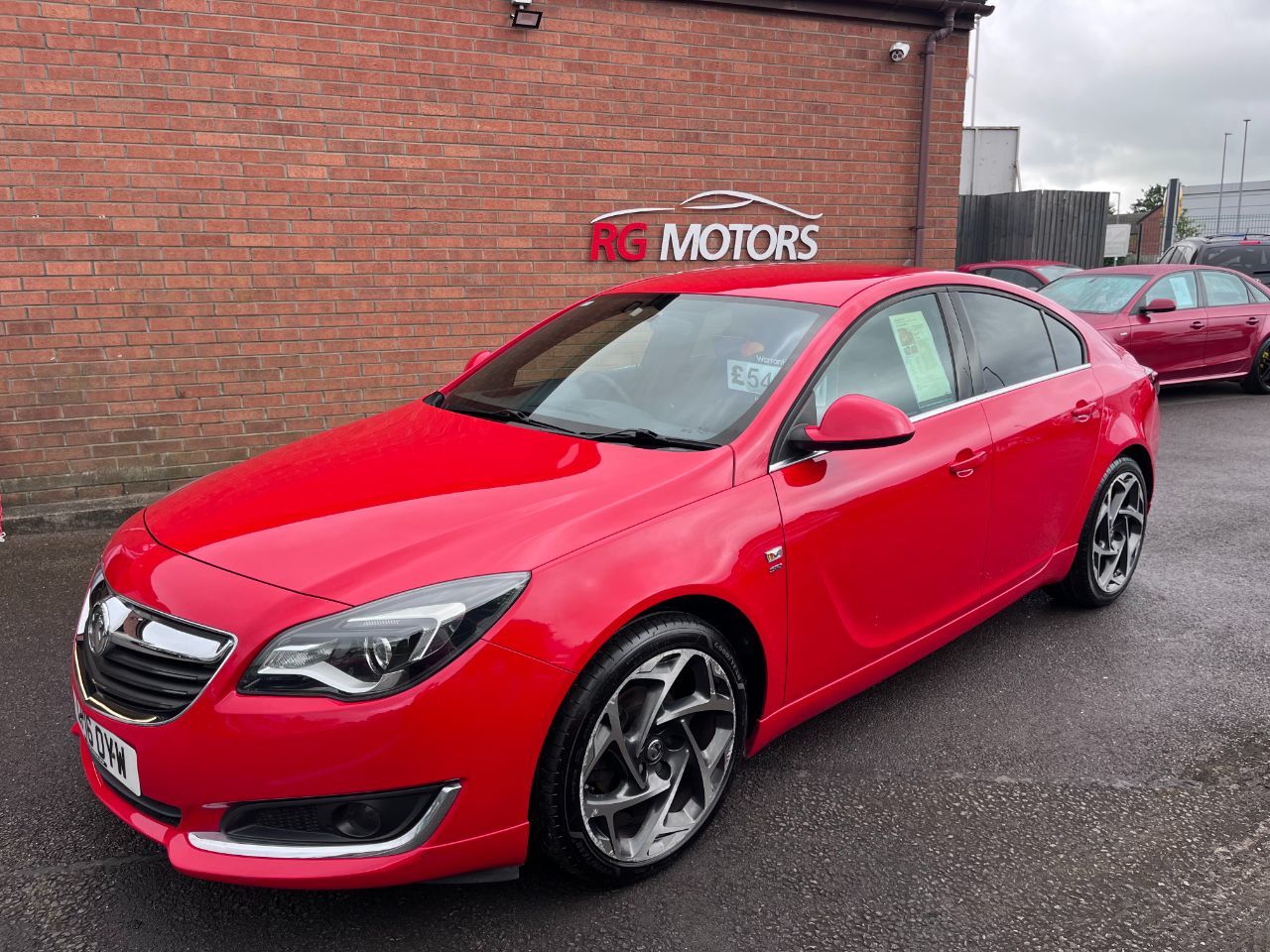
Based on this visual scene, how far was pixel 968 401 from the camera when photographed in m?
3.50

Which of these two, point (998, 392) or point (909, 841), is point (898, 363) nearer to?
point (998, 392)

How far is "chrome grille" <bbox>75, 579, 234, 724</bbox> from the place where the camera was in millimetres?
2172

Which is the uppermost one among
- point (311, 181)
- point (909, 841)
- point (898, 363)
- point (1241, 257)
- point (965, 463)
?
point (1241, 257)

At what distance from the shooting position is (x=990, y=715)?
3.51m

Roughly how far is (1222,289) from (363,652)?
38.2ft

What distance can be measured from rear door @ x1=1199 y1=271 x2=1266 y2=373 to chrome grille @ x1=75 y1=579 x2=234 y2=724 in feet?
37.0

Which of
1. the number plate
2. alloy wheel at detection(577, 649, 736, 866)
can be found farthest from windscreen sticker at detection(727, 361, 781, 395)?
the number plate

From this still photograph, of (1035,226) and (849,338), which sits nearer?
(849,338)

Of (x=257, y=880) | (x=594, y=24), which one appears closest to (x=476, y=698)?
(x=257, y=880)

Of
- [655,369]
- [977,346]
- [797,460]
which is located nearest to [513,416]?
[655,369]

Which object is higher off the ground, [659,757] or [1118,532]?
[1118,532]

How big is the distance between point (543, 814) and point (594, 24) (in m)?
6.35

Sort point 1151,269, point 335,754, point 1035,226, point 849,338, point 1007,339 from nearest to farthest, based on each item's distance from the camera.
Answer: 1. point 335,754
2. point 849,338
3. point 1007,339
4. point 1151,269
5. point 1035,226

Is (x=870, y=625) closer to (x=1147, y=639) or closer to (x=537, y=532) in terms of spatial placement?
(x=537, y=532)
